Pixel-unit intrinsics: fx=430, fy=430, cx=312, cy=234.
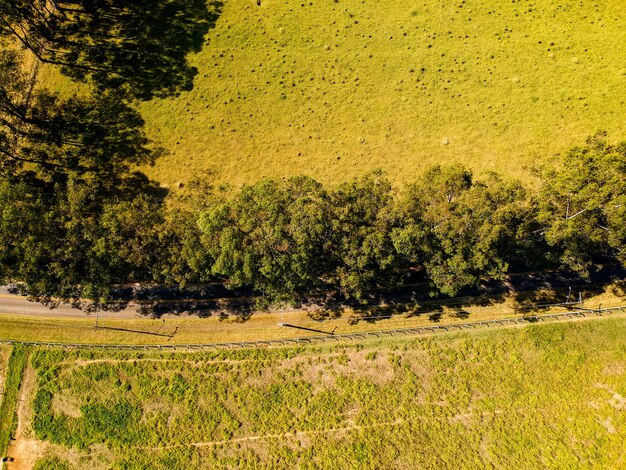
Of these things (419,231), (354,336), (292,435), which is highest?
(419,231)

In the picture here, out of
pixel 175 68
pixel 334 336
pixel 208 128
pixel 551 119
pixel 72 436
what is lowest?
pixel 72 436

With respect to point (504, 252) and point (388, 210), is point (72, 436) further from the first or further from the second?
point (504, 252)

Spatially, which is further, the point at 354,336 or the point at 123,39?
the point at 123,39

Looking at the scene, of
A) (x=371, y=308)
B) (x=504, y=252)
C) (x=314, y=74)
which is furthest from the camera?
(x=314, y=74)

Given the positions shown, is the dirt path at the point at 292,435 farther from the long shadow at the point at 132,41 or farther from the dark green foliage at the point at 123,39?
the dark green foliage at the point at 123,39

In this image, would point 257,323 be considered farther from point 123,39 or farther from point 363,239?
point 123,39

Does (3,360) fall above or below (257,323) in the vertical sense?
below

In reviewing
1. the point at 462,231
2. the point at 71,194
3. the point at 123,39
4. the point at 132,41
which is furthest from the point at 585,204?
the point at 123,39

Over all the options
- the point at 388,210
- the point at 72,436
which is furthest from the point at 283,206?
the point at 72,436
